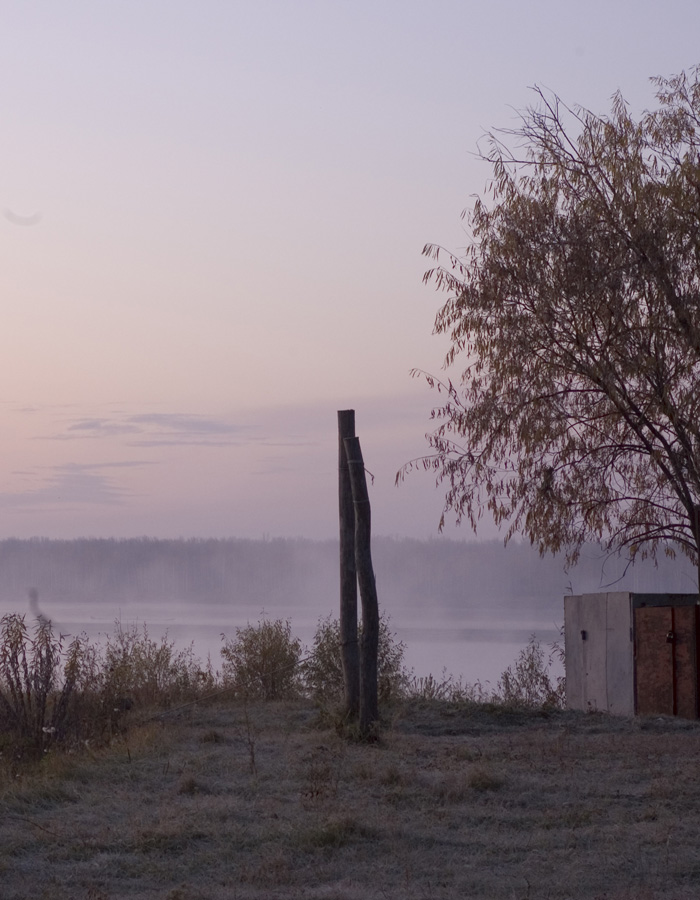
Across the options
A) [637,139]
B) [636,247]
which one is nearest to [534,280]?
[636,247]

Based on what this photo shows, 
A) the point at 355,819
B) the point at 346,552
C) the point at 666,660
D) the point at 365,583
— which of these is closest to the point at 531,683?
the point at 666,660

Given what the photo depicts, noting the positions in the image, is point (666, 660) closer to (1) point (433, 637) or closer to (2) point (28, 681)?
(2) point (28, 681)

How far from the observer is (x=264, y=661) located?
57.3ft

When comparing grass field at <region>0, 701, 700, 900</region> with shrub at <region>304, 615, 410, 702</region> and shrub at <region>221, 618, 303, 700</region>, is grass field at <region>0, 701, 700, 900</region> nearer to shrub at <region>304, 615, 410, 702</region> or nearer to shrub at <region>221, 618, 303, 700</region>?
shrub at <region>304, 615, 410, 702</region>

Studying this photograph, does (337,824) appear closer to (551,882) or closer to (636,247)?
(551,882)

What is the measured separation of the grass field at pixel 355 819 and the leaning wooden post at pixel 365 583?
60cm

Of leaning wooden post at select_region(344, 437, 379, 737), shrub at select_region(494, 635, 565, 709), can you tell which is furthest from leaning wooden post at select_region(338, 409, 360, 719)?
shrub at select_region(494, 635, 565, 709)

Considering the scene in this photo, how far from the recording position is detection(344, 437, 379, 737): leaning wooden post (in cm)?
1157

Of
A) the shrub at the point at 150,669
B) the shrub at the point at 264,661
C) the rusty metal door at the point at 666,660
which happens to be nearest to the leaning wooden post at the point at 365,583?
the shrub at the point at 150,669

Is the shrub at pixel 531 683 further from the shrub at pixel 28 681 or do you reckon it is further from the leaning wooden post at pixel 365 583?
the shrub at pixel 28 681

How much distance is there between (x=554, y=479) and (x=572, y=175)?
3446 millimetres

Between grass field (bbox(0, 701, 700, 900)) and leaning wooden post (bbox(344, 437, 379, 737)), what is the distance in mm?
599

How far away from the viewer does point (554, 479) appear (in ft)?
40.0

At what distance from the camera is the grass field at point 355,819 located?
236 inches
